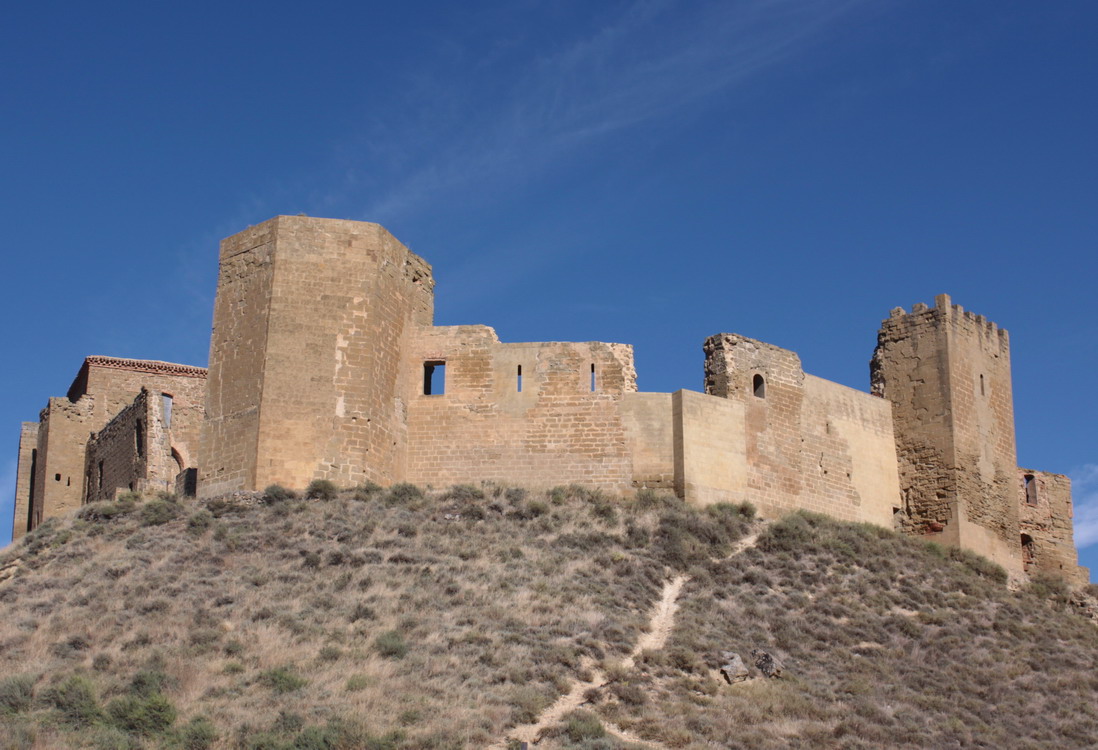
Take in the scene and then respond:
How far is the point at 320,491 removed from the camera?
25.4m

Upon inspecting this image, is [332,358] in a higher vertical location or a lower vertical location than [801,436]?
higher

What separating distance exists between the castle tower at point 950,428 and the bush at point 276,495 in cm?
1272

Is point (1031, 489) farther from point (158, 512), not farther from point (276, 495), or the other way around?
point (158, 512)

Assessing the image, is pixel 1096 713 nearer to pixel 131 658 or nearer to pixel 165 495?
pixel 131 658

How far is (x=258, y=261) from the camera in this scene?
89.1 ft

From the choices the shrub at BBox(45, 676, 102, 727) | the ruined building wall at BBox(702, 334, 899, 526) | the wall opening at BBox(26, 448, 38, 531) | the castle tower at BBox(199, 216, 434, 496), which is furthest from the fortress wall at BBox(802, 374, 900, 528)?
the wall opening at BBox(26, 448, 38, 531)

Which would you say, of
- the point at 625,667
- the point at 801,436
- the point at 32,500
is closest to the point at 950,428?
the point at 801,436

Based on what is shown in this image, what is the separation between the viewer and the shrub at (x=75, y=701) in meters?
17.2

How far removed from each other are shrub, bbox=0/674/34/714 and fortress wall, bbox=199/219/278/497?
7826 mm

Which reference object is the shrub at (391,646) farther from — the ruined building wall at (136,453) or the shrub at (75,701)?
the ruined building wall at (136,453)

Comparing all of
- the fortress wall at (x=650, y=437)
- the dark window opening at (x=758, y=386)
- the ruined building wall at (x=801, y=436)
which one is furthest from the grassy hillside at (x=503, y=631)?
the dark window opening at (x=758, y=386)

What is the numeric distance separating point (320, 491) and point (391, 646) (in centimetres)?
629

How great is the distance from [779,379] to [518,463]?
5.60 metres

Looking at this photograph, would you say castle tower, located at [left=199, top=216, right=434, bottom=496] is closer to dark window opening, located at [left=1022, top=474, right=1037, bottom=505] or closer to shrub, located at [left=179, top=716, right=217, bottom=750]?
shrub, located at [left=179, top=716, right=217, bottom=750]
